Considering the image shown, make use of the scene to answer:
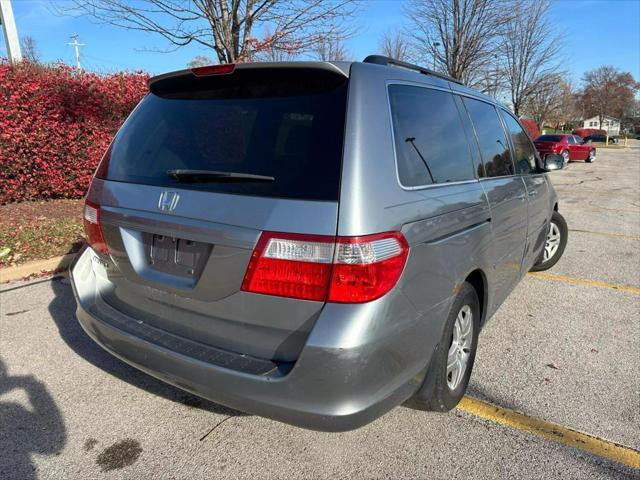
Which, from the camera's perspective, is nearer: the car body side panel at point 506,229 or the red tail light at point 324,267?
the red tail light at point 324,267

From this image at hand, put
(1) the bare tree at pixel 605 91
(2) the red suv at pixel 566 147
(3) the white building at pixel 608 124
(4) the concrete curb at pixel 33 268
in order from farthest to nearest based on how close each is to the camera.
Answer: (3) the white building at pixel 608 124, (1) the bare tree at pixel 605 91, (2) the red suv at pixel 566 147, (4) the concrete curb at pixel 33 268

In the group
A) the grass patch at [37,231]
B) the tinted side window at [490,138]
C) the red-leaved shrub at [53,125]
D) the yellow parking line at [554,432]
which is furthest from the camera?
the red-leaved shrub at [53,125]

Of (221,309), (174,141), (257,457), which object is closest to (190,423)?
(257,457)

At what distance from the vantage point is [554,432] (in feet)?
8.27

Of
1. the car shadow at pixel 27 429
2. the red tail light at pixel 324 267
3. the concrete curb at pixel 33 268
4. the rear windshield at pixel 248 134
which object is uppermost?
the rear windshield at pixel 248 134

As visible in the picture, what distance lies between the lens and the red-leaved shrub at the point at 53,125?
6840mm

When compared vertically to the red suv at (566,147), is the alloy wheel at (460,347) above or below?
below

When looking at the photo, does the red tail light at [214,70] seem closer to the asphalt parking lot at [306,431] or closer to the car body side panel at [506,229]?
the car body side panel at [506,229]

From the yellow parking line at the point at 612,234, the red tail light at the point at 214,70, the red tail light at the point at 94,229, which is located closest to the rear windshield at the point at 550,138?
the yellow parking line at the point at 612,234

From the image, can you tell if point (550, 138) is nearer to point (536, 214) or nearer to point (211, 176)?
point (536, 214)

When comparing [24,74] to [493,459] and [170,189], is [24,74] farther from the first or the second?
[493,459]

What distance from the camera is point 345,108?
6.36ft

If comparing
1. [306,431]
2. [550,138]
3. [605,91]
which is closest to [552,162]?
[306,431]

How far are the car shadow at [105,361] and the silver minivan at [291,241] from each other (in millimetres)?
597
